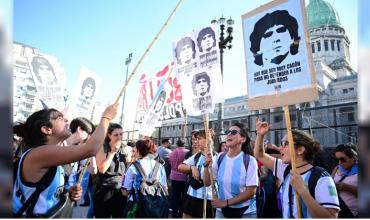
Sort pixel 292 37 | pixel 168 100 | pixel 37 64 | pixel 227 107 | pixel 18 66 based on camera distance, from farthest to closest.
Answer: pixel 227 107 < pixel 168 100 < pixel 18 66 < pixel 37 64 < pixel 292 37

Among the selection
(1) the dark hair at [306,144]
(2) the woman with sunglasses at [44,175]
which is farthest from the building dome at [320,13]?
(2) the woman with sunglasses at [44,175]

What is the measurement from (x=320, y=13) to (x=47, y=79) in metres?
60.2

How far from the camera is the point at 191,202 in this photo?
4426mm

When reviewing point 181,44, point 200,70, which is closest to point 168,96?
point 181,44

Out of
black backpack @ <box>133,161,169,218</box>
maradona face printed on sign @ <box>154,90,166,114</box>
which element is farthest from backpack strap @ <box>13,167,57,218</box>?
maradona face printed on sign @ <box>154,90,166,114</box>

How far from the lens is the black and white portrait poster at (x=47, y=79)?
17.1 feet

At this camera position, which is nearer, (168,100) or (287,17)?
(287,17)

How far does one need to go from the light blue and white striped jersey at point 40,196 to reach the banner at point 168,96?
581 cm

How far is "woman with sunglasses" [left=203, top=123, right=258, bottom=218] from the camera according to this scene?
3.40 metres

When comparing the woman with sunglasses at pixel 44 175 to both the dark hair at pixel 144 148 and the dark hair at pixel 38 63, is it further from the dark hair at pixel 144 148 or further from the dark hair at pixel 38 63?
the dark hair at pixel 38 63

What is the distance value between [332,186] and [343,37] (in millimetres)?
76294

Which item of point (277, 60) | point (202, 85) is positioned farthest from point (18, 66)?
point (277, 60)

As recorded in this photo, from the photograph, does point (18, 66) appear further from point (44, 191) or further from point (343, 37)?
point (343, 37)

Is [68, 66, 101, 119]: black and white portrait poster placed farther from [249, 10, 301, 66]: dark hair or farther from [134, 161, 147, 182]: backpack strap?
[249, 10, 301, 66]: dark hair
